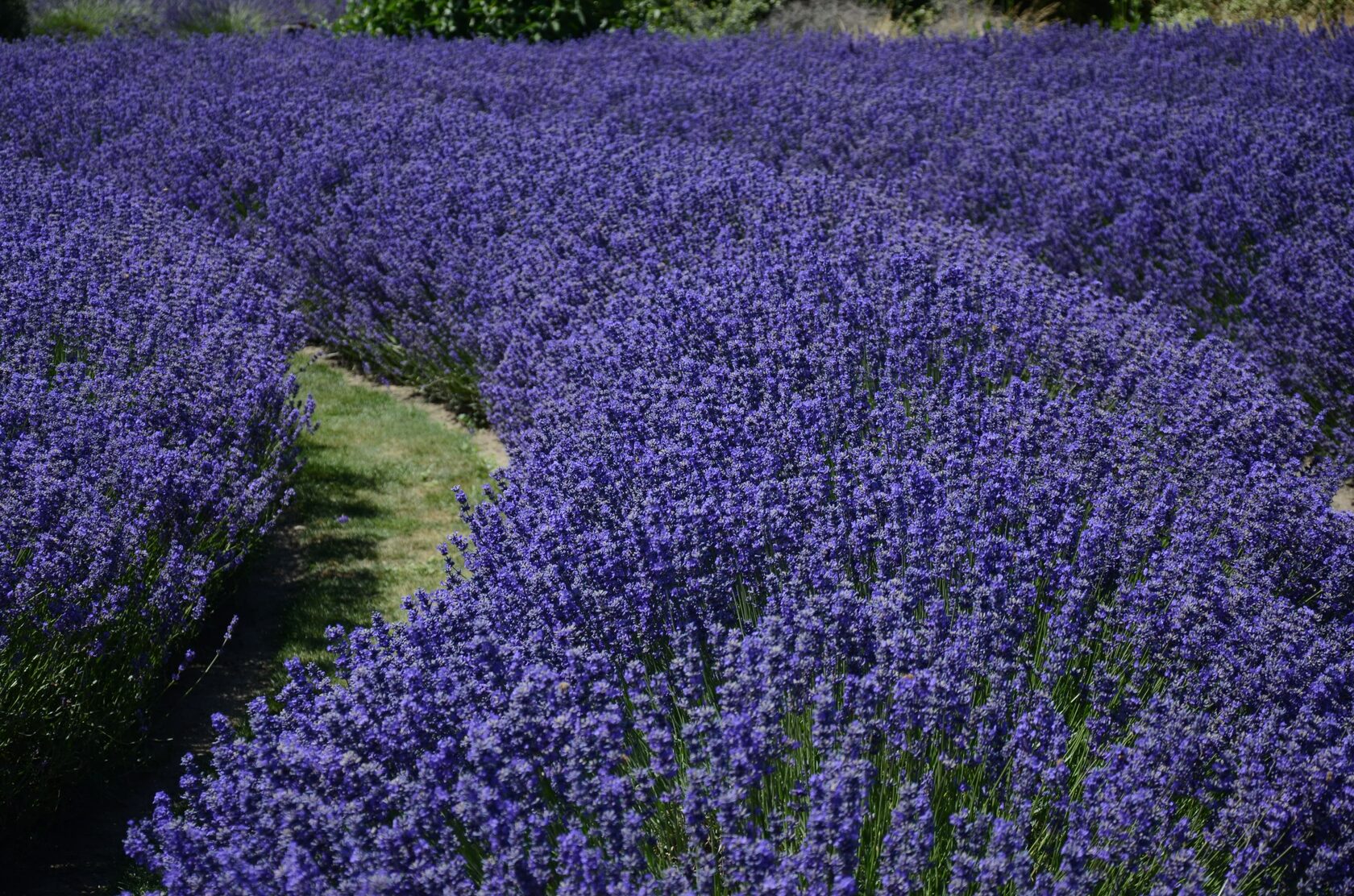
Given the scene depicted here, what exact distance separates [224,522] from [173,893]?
1.81 metres

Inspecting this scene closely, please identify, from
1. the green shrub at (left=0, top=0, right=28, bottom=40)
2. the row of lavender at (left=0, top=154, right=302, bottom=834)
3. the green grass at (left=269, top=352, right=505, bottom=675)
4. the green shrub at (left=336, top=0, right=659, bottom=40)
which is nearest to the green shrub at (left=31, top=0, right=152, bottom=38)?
the green shrub at (left=0, top=0, right=28, bottom=40)

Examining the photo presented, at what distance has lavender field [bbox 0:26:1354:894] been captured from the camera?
6.51 ft

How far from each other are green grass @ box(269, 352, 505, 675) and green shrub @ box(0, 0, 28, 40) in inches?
347

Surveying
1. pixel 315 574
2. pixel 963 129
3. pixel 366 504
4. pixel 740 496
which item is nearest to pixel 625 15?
pixel 963 129

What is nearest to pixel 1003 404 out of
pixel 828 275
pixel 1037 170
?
pixel 828 275

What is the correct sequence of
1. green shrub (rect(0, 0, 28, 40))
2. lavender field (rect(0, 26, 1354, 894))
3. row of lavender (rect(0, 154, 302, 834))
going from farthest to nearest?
1. green shrub (rect(0, 0, 28, 40))
2. row of lavender (rect(0, 154, 302, 834))
3. lavender field (rect(0, 26, 1354, 894))

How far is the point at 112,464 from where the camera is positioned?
130 inches

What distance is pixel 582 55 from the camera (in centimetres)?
955

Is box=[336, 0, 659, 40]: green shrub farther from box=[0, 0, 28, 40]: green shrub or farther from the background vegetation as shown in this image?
box=[0, 0, 28, 40]: green shrub

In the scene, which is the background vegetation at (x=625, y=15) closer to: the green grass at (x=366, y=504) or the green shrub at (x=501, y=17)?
the green shrub at (x=501, y=17)

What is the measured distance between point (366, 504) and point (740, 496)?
2.53 meters

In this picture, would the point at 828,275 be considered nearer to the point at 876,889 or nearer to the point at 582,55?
the point at 876,889

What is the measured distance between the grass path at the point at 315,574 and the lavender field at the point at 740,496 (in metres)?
0.16

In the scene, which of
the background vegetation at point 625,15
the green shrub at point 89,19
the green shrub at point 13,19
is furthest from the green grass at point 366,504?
the green shrub at point 89,19
